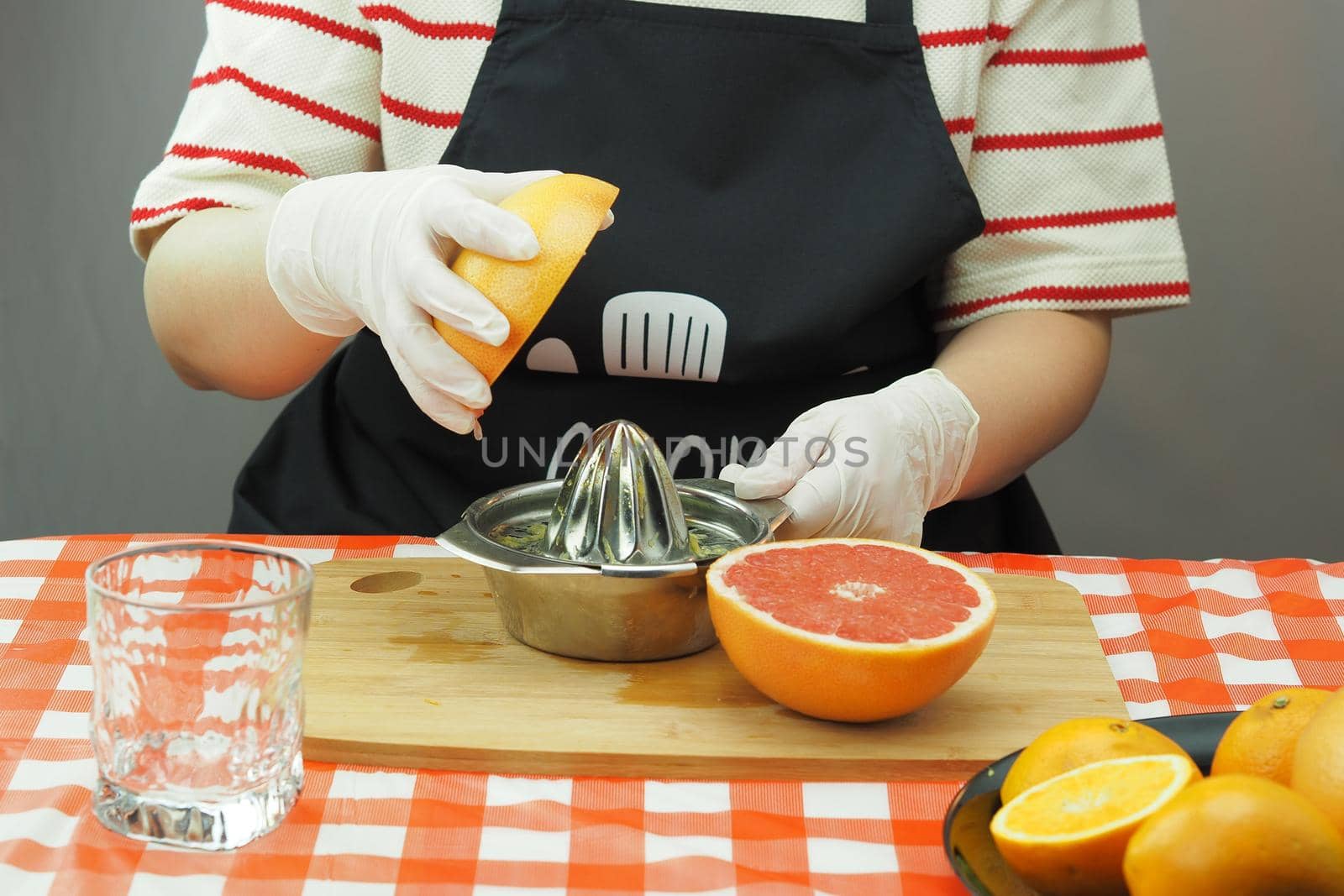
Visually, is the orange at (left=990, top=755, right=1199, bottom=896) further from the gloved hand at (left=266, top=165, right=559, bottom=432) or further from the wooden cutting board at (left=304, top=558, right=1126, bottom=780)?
the gloved hand at (left=266, top=165, right=559, bottom=432)

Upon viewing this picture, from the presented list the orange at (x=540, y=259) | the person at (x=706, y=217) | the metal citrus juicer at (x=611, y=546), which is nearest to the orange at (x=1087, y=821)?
the metal citrus juicer at (x=611, y=546)

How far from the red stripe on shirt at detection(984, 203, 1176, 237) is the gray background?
2.61ft

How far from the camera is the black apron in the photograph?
Result: 4.77ft

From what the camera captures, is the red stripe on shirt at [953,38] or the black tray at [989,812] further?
the red stripe on shirt at [953,38]

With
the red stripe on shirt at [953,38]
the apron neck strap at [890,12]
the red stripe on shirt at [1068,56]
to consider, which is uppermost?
the apron neck strap at [890,12]

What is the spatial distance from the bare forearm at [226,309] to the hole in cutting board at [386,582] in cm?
38

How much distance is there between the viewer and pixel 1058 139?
1.61 meters

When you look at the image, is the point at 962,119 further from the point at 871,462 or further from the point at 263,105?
the point at 263,105

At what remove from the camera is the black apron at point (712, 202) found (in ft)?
4.77

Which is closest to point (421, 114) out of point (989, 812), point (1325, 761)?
point (989, 812)

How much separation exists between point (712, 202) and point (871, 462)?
39 cm

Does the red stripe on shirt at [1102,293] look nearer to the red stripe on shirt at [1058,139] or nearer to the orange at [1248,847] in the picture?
the red stripe on shirt at [1058,139]

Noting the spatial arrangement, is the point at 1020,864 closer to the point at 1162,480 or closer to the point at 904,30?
the point at 904,30

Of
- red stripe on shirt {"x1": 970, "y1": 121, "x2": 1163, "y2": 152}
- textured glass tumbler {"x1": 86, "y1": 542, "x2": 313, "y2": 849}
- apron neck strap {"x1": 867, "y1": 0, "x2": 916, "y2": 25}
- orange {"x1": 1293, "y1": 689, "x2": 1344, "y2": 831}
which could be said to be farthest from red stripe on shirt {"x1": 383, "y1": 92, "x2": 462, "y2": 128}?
orange {"x1": 1293, "y1": 689, "x2": 1344, "y2": 831}
